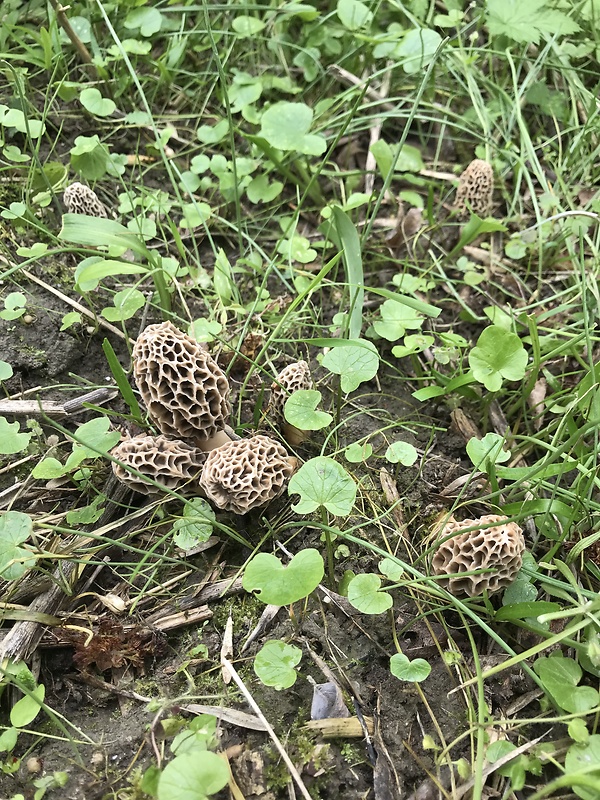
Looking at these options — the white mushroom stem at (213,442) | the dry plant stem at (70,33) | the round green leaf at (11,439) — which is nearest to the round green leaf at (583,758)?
the white mushroom stem at (213,442)

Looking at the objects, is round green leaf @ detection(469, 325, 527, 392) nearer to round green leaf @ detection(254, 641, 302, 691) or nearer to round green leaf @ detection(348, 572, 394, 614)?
round green leaf @ detection(348, 572, 394, 614)

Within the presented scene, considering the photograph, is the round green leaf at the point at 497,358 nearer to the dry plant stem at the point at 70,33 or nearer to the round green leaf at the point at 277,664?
the round green leaf at the point at 277,664

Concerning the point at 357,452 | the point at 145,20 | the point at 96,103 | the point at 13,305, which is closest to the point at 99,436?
the point at 13,305

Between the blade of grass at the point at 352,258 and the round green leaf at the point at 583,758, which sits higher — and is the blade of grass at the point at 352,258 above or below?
above

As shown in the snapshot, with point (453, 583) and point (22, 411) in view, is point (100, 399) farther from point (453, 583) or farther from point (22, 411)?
point (453, 583)

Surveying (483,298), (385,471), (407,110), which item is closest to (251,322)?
(385,471)

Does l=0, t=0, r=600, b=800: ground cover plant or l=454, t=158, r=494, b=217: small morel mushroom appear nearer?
l=0, t=0, r=600, b=800: ground cover plant

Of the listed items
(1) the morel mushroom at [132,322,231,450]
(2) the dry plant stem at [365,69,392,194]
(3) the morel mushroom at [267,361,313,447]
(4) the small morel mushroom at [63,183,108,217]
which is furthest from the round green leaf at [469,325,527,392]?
(4) the small morel mushroom at [63,183,108,217]
